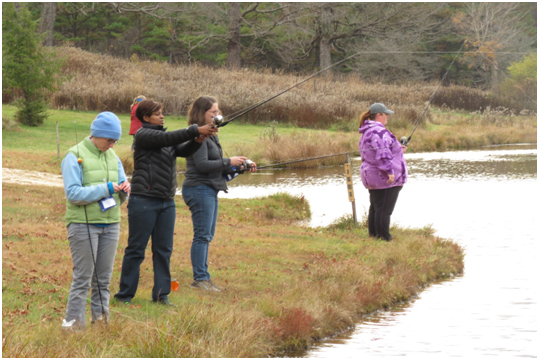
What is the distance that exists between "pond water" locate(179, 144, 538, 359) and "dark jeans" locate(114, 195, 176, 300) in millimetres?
1392

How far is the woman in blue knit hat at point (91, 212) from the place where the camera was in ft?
15.3

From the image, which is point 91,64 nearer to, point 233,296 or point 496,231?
point 496,231

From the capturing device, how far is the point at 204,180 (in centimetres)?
627

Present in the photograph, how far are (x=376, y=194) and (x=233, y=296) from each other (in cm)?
330

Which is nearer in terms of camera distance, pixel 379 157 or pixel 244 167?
pixel 244 167

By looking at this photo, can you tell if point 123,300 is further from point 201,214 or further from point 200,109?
point 200,109

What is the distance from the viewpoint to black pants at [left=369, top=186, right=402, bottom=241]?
8898 mm

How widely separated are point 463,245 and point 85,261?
282 inches

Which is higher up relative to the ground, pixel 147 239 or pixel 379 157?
pixel 379 157

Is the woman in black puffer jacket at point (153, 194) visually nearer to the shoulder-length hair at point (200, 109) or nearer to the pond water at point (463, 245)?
the shoulder-length hair at point (200, 109)

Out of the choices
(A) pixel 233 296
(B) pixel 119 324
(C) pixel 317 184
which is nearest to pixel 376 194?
(A) pixel 233 296

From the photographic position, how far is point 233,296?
20.7 feet

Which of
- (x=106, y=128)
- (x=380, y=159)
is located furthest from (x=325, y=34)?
(x=106, y=128)

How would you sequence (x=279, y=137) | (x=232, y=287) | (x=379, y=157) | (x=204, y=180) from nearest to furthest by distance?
(x=204, y=180) < (x=232, y=287) < (x=379, y=157) < (x=279, y=137)
